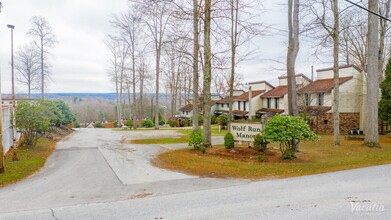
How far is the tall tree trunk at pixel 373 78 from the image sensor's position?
50.2 feet

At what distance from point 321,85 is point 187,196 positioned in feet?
81.5

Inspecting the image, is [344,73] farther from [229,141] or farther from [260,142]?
[229,141]

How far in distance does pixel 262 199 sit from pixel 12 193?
620 centimetres

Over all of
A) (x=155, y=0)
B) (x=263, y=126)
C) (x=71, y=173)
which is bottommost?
Answer: (x=71, y=173)

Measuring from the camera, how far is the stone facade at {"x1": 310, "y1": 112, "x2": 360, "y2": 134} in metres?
25.6

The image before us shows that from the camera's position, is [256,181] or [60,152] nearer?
[256,181]

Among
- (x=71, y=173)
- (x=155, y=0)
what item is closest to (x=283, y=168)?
(x=71, y=173)

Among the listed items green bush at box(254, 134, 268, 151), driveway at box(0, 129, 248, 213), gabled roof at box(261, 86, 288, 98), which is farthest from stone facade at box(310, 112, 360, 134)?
driveway at box(0, 129, 248, 213)

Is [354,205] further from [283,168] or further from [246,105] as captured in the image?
[246,105]

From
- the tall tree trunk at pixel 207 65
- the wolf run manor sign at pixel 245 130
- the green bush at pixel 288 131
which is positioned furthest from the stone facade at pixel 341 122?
the green bush at pixel 288 131

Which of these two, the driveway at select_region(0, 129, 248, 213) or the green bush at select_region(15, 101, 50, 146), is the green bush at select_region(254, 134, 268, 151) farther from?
the green bush at select_region(15, 101, 50, 146)

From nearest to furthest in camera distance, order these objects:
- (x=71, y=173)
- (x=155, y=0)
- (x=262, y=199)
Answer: (x=262, y=199) < (x=71, y=173) < (x=155, y=0)

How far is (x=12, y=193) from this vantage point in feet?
23.3

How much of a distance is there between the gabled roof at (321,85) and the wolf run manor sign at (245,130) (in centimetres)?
1639
